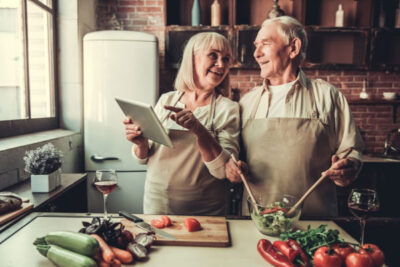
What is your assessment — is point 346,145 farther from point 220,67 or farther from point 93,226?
point 93,226

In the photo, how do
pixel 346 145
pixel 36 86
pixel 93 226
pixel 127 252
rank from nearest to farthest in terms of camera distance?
pixel 127 252
pixel 93 226
pixel 346 145
pixel 36 86

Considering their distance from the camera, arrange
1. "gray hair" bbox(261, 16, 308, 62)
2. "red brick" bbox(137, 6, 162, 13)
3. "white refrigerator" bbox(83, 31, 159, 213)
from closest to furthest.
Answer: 1. "gray hair" bbox(261, 16, 308, 62)
2. "white refrigerator" bbox(83, 31, 159, 213)
3. "red brick" bbox(137, 6, 162, 13)

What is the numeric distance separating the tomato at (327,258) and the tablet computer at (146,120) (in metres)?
0.70

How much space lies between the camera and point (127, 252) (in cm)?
97

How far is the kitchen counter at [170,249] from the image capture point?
0.97 meters

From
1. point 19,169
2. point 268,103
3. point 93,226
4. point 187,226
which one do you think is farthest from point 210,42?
point 19,169

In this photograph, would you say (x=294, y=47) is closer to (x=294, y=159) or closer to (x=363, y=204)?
(x=294, y=159)

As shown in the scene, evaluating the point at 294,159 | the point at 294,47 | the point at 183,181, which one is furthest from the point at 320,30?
the point at 183,181

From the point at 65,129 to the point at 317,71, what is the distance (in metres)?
2.86

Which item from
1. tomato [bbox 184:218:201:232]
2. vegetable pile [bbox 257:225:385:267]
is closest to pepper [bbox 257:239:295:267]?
vegetable pile [bbox 257:225:385:267]

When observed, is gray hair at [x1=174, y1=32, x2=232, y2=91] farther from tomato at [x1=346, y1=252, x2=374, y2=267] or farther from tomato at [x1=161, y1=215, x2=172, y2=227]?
tomato at [x1=346, y1=252, x2=374, y2=267]

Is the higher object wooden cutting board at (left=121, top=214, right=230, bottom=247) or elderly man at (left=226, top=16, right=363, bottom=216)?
elderly man at (left=226, top=16, right=363, bottom=216)

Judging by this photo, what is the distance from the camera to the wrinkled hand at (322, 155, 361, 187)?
139 centimetres

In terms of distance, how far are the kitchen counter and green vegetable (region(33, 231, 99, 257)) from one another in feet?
0.20
